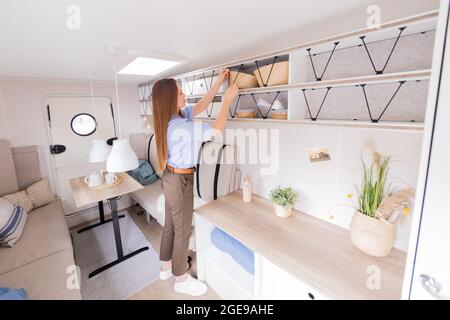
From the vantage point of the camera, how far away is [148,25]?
3.45 ft

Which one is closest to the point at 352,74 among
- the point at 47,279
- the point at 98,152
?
the point at 47,279

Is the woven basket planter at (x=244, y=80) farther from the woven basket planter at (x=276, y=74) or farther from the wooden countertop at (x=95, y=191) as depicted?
the wooden countertop at (x=95, y=191)

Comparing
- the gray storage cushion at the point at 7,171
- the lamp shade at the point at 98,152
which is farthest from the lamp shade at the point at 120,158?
the gray storage cushion at the point at 7,171

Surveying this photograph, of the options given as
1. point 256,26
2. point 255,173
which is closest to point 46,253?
point 255,173

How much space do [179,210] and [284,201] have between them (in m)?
0.81

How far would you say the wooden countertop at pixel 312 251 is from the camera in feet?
3.20

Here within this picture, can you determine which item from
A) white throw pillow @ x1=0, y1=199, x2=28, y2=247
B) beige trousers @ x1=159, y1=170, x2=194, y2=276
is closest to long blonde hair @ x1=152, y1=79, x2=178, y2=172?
beige trousers @ x1=159, y1=170, x2=194, y2=276

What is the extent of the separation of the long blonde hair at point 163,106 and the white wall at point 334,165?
2.49ft

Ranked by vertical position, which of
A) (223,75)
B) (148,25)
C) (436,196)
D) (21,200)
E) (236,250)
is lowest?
(236,250)

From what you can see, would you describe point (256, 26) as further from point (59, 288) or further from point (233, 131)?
point (59, 288)

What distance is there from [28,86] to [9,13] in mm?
2392

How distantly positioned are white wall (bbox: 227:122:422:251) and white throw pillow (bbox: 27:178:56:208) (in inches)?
106

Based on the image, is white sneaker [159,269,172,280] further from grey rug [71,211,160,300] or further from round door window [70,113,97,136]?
round door window [70,113,97,136]

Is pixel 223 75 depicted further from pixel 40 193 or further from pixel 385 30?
pixel 40 193
